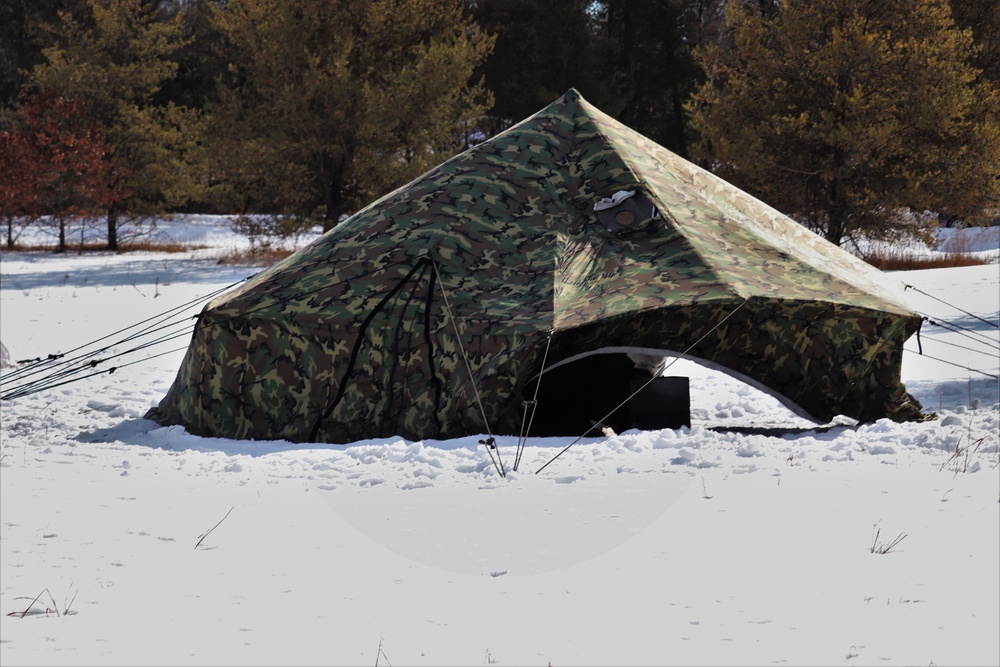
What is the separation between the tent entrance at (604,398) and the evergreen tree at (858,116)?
1277cm

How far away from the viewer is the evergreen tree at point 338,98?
22219mm

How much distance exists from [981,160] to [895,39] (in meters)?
2.57

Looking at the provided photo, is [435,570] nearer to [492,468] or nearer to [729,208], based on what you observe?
[492,468]

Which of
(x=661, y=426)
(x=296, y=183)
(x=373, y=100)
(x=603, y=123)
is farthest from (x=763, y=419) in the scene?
(x=296, y=183)

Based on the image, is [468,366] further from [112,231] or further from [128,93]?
[112,231]

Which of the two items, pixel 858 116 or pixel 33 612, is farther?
pixel 858 116

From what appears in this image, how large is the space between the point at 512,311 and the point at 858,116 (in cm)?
1461

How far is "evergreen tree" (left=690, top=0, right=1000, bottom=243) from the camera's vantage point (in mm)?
19875

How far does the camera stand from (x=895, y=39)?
20.4 meters

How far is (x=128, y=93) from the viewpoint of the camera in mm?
28344

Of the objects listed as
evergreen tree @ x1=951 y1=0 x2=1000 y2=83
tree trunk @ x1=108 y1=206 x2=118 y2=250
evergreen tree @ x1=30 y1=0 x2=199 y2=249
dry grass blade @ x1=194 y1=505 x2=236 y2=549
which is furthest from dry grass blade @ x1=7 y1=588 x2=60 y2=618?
tree trunk @ x1=108 y1=206 x2=118 y2=250

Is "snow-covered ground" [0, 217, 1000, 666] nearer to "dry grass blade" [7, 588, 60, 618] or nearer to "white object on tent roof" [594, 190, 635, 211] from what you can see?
"dry grass blade" [7, 588, 60, 618]

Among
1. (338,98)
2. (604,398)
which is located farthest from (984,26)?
(604,398)

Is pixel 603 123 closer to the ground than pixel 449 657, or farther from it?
farther from it
